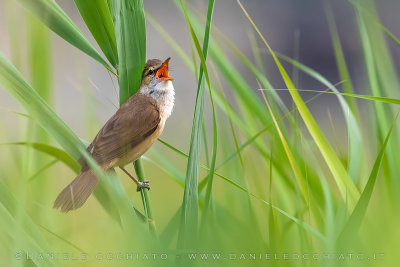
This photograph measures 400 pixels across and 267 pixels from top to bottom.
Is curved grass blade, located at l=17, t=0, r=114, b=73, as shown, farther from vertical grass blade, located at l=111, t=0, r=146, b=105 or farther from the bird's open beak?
the bird's open beak

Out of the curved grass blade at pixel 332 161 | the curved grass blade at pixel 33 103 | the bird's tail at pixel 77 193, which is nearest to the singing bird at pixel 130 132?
the bird's tail at pixel 77 193

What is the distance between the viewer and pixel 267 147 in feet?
4.76

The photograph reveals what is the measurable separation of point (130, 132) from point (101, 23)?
41 centimetres

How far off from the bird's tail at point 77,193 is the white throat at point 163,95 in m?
0.55

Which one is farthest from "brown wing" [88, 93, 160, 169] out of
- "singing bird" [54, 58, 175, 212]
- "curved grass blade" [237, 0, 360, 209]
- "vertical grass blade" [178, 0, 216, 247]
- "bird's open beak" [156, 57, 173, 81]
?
"curved grass blade" [237, 0, 360, 209]

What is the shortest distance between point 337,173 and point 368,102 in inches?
17.7

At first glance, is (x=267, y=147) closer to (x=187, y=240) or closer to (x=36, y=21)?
(x=187, y=240)

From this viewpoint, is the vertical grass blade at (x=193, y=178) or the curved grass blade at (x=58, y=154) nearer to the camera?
the vertical grass blade at (x=193, y=178)

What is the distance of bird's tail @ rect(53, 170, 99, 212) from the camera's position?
1273 mm

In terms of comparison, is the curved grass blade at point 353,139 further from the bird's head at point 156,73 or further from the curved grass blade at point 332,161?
the bird's head at point 156,73

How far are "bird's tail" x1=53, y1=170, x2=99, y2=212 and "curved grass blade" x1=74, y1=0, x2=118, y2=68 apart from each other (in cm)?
31

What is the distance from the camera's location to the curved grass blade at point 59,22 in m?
1.29

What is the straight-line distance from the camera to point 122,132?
1.61 meters

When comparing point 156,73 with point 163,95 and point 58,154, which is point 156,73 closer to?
point 163,95
